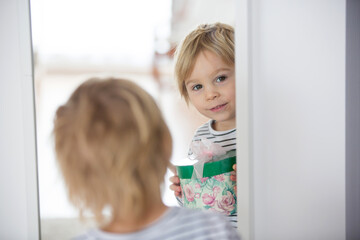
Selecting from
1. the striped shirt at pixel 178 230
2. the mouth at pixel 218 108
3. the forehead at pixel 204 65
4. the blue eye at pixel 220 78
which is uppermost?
the forehead at pixel 204 65

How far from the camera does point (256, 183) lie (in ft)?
4.11

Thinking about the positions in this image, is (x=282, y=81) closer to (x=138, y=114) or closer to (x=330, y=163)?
(x=330, y=163)

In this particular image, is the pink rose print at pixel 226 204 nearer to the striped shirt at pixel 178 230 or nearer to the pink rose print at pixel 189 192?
the pink rose print at pixel 189 192

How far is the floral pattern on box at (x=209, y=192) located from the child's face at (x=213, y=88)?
8.2 inches

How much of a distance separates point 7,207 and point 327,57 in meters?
1.38

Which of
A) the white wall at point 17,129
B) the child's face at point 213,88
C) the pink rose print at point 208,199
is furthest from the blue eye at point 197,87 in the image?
the white wall at point 17,129

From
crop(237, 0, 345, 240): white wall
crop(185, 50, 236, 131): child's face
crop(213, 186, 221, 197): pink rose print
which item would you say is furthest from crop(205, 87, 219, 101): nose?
crop(213, 186, 221, 197): pink rose print

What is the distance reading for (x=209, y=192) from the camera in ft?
3.63

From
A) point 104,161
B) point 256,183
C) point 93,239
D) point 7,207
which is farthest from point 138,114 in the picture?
point 7,207

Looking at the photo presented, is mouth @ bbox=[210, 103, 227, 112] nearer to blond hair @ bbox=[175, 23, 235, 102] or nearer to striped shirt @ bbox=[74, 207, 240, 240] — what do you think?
blond hair @ bbox=[175, 23, 235, 102]

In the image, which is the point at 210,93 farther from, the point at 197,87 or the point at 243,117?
the point at 243,117

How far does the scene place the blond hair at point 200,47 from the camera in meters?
1.14

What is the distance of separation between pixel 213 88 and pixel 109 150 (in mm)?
542

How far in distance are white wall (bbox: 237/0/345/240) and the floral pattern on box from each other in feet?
0.47
